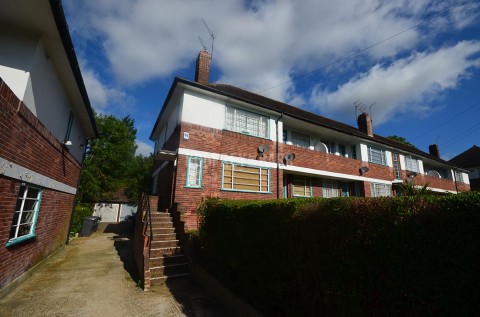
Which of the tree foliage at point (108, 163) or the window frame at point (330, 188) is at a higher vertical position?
the tree foliage at point (108, 163)

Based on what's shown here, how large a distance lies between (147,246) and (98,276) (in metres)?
1.83

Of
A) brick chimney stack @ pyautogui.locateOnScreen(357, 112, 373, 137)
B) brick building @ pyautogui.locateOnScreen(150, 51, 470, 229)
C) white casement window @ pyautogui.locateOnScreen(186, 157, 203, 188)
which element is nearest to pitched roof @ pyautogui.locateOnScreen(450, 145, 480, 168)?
brick chimney stack @ pyautogui.locateOnScreen(357, 112, 373, 137)

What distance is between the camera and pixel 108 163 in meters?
28.9

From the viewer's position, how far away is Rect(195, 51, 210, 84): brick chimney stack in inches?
532

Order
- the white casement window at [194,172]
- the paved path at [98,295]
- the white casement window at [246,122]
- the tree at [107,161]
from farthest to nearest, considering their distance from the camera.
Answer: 1. the tree at [107,161]
2. the white casement window at [246,122]
3. the white casement window at [194,172]
4. the paved path at [98,295]

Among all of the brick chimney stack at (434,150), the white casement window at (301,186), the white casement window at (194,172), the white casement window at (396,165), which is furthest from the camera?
the brick chimney stack at (434,150)

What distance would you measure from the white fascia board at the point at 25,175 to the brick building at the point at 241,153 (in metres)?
3.89

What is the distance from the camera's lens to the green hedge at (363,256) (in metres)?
2.16

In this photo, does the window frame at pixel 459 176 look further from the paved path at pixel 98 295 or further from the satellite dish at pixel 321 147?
the paved path at pixel 98 295

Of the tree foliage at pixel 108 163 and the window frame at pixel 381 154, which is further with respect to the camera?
the tree foliage at pixel 108 163

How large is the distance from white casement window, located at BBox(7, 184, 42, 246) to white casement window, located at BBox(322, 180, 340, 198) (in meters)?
14.3

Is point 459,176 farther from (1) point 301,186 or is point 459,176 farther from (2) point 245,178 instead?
(2) point 245,178

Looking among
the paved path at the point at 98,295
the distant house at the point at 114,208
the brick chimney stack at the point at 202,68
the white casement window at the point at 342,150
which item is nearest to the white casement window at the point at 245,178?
the paved path at the point at 98,295

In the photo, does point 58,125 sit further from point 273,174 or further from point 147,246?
point 273,174
